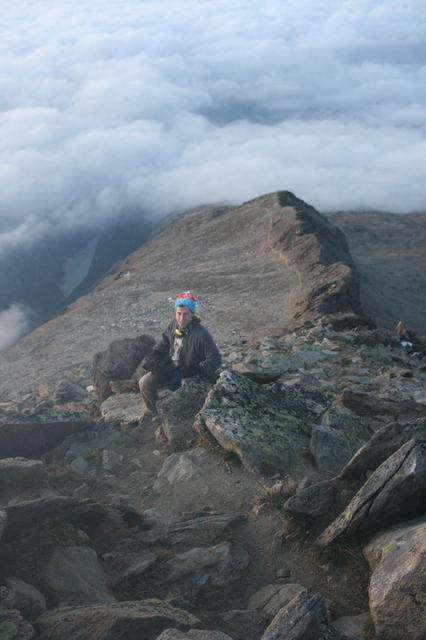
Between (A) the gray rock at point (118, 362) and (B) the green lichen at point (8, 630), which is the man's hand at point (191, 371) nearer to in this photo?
(A) the gray rock at point (118, 362)

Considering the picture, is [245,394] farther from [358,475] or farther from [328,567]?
[328,567]

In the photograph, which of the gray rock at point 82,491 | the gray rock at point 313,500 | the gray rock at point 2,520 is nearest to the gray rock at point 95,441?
the gray rock at point 82,491

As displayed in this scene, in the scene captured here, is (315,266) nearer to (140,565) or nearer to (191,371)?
(191,371)

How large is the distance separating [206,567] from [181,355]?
4273 millimetres

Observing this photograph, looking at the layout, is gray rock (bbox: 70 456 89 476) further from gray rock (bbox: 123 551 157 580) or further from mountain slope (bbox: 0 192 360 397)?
mountain slope (bbox: 0 192 360 397)

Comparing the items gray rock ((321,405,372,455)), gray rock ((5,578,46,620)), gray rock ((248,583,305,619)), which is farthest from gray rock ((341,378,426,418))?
gray rock ((5,578,46,620))

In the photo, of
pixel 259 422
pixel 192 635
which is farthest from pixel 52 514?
pixel 259 422

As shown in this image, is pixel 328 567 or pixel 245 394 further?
pixel 245 394

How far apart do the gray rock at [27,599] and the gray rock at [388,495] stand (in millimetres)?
2412

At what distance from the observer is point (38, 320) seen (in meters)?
73.1

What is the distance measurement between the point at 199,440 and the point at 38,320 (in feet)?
225

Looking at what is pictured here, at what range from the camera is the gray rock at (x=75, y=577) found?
490cm

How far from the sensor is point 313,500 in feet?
18.6

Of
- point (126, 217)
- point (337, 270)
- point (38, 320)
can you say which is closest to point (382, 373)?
point (337, 270)
